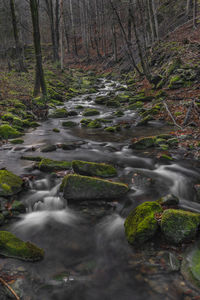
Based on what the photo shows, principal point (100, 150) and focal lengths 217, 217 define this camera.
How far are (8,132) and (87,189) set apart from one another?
553 cm

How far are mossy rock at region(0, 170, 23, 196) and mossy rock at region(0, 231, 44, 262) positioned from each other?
1.25 meters

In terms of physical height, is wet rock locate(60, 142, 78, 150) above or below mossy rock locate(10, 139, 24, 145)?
below

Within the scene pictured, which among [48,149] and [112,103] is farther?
[112,103]

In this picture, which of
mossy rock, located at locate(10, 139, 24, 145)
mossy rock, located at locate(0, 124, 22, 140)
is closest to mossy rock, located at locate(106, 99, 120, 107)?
mossy rock, located at locate(0, 124, 22, 140)

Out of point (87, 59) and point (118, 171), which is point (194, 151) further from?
point (87, 59)

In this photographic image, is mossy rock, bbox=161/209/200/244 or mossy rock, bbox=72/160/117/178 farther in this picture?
mossy rock, bbox=72/160/117/178

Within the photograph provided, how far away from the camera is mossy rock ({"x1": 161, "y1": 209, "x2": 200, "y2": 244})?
307 cm

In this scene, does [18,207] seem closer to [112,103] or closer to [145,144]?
[145,144]

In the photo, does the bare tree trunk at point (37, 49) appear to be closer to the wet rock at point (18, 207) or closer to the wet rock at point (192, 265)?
the wet rock at point (18, 207)

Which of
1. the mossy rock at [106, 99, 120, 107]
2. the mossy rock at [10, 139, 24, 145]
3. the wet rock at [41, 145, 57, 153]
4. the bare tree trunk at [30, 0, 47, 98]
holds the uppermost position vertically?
the bare tree trunk at [30, 0, 47, 98]

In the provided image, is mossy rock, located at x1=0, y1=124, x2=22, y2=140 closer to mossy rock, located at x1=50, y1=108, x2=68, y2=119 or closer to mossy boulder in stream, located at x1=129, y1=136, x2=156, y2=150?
mossy rock, located at x1=50, y1=108, x2=68, y2=119

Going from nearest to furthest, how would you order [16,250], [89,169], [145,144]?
1. [16,250]
2. [89,169]
3. [145,144]

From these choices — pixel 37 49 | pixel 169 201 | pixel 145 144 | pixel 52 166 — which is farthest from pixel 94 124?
pixel 169 201

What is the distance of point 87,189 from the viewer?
423 centimetres
